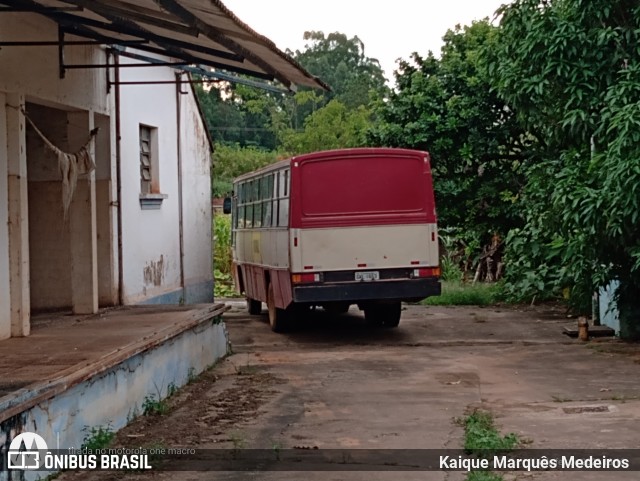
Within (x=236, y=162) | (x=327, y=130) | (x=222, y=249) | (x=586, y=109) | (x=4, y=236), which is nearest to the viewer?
(x=4, y=236)

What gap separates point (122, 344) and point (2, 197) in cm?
200

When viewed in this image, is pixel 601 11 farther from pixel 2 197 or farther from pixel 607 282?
pixel 2 197

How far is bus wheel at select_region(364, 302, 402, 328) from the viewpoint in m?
17.2

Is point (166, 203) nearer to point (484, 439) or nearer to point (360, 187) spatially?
point (360, 187)

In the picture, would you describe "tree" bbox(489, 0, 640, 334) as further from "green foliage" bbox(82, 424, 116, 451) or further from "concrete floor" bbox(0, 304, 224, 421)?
"green foliage" bbox(82, 424, 116, 451)

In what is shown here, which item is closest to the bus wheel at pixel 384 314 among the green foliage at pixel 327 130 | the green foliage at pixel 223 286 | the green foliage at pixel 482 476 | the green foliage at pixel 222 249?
the green foliage at pixel 223 286

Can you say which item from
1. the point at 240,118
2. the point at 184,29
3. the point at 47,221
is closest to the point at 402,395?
the point at 184,29

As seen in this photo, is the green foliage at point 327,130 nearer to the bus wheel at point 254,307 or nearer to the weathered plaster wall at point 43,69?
the bus wheel at point 254,307

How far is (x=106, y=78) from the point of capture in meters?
13.6

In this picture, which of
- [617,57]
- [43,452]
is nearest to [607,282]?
[617,57]

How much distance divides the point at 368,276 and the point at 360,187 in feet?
4.46

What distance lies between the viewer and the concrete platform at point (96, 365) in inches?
268

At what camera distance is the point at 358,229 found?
593 inches

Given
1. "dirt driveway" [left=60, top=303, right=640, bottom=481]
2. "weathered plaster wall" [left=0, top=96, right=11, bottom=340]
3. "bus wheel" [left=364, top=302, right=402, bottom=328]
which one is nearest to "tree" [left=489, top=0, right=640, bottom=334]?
"dirt driveway" [left=60, top=303, right=640, bottom=481]
